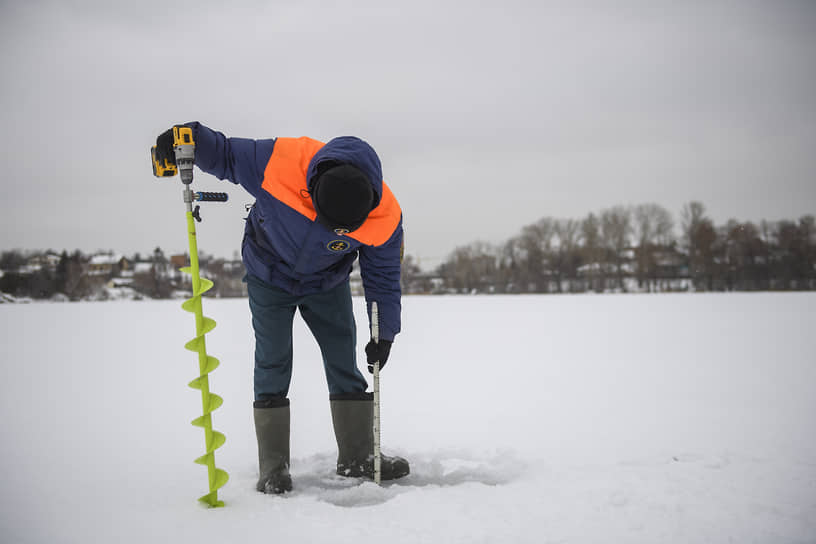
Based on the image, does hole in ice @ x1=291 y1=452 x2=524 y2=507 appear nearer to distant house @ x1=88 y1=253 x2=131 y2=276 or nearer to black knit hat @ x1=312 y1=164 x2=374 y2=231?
black knit hat @ x1=312 y1=164 x2=374 y2=231

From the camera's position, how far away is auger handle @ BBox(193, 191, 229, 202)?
2.24 meters

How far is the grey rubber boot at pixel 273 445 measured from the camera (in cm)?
227

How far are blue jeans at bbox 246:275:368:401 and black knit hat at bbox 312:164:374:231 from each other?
2.10 feet

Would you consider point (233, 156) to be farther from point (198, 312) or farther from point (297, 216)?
point (198, 312)

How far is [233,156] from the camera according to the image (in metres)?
2.25

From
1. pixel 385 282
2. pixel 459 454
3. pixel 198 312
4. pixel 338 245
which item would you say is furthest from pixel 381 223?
pixel 459 454

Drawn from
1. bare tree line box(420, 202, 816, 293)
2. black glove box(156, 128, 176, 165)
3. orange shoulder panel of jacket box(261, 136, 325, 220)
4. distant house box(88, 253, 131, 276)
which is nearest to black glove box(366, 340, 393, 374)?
orange shoulder panel of jacket box(261, 136, 325, 220)

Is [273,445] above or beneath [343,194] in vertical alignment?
beneath

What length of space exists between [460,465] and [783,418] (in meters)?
2.45

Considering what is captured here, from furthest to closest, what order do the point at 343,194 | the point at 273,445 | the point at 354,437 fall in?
the point at 354,437
the point at 273,445
the point at 343,194

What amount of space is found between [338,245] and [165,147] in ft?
2.96

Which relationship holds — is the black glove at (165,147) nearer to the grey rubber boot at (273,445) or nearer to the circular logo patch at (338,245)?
the circular logo patch at (338,245)

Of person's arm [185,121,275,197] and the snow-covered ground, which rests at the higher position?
person's arm [185,121,275,197]

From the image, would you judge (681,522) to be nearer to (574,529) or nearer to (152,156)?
(574,529)
